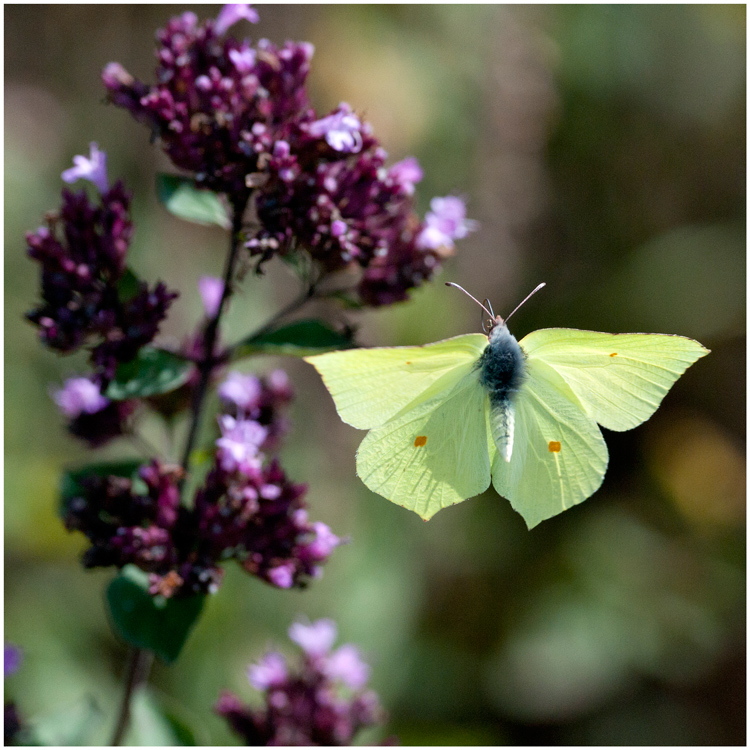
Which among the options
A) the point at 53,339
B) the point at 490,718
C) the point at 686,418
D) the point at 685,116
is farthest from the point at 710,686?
the point at 53,339

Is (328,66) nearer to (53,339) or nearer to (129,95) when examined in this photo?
(129,95)

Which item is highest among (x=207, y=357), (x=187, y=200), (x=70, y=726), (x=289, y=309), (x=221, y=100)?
(x=221, y=100)

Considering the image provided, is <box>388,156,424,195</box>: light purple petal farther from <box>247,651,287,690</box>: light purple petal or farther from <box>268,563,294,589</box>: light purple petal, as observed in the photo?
<box>247,651,287,690</box>: light purple petal

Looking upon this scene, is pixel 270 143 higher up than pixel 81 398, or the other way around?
pixel 270 143

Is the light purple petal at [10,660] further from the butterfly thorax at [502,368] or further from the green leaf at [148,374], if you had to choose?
the butterfly thorax at [502,368]

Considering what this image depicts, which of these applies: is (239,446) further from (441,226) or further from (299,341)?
(441,226)

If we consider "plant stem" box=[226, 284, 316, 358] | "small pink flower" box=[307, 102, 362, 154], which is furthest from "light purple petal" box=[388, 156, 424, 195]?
"plant stem" box=[226, 284, 316, 358]

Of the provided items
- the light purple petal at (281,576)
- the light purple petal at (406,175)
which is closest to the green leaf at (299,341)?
the light purple petal at (406,175)

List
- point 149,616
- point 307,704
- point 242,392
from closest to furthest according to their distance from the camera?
point 149,616 → point 242,392 → point 307,704

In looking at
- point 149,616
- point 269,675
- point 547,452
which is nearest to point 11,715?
point 149,616
